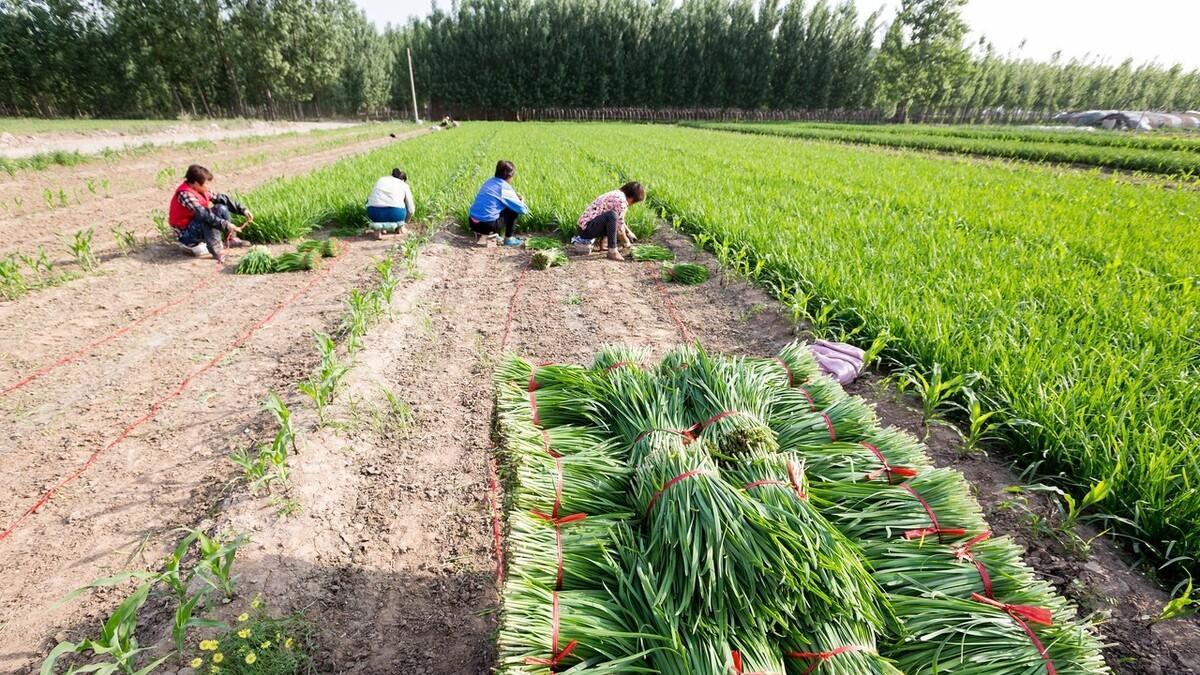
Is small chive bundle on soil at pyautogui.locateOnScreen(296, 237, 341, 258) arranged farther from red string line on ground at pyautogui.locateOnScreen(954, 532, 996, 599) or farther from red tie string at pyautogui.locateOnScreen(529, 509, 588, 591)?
red string line on ground at pyautogui.locateOnScreen(954, 532, 996, 599)

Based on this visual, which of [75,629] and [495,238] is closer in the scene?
[75,629]

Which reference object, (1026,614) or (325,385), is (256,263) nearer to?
(325,385)

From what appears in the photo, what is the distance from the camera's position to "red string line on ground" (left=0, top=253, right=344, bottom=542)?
2.13 meters

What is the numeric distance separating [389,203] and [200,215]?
1763 mm

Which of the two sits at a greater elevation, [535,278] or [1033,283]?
[1033,283]

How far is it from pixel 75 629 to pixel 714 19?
50.1 meters

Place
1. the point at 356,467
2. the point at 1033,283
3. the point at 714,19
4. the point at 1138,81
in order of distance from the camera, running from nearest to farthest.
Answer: the point at 356,467 < the point at 1033,283 < the point at 714,19 < the point at 1138,81

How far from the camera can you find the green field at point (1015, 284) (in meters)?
2.04

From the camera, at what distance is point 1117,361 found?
8.00 ft

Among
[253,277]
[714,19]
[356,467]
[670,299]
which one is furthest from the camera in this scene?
[714,19]

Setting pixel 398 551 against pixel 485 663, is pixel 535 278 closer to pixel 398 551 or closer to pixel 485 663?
pixel 398 551

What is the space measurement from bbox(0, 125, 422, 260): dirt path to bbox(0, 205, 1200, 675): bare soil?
6.44 feet

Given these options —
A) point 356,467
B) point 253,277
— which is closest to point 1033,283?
point 356,467

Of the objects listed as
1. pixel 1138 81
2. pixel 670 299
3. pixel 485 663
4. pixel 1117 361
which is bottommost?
pixel 485 663
